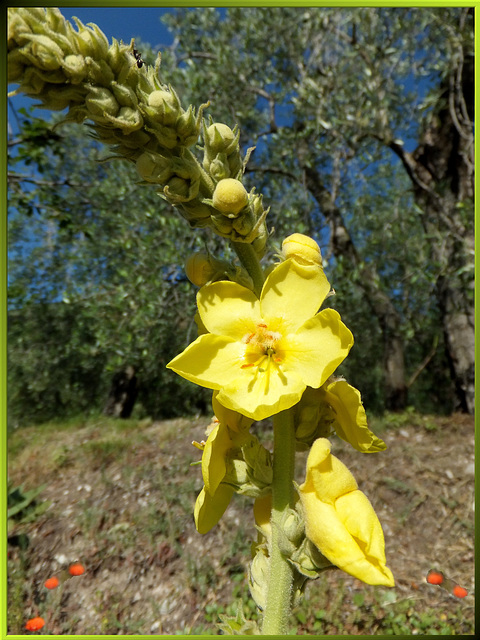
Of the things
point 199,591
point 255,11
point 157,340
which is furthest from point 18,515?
point 255,11

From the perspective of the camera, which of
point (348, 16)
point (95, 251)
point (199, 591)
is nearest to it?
point (199, 591)

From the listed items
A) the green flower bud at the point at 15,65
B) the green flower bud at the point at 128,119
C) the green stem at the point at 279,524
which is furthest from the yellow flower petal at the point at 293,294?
the green flower bud at the point at 15,65

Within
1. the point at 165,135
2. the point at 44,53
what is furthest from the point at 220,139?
the point at 44,53

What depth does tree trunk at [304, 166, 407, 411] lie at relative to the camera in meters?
6.72

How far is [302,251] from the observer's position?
1.24 metres

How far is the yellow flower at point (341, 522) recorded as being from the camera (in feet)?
3.02

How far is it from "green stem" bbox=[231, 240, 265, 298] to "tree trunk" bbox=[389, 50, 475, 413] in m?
4.91

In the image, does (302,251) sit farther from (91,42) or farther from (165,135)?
(91,42)

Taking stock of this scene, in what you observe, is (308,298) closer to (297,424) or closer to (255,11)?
(297,424)

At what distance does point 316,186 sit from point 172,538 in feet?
16.2

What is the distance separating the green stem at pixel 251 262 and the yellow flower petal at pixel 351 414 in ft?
1.01

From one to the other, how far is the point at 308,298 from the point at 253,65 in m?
6.37

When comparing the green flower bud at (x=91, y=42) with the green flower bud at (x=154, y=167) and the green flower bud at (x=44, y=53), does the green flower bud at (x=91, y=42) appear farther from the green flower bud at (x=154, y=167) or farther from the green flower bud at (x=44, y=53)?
the green flower bud at (x=154, y=167)

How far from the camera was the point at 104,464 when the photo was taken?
→ 5.24 m
